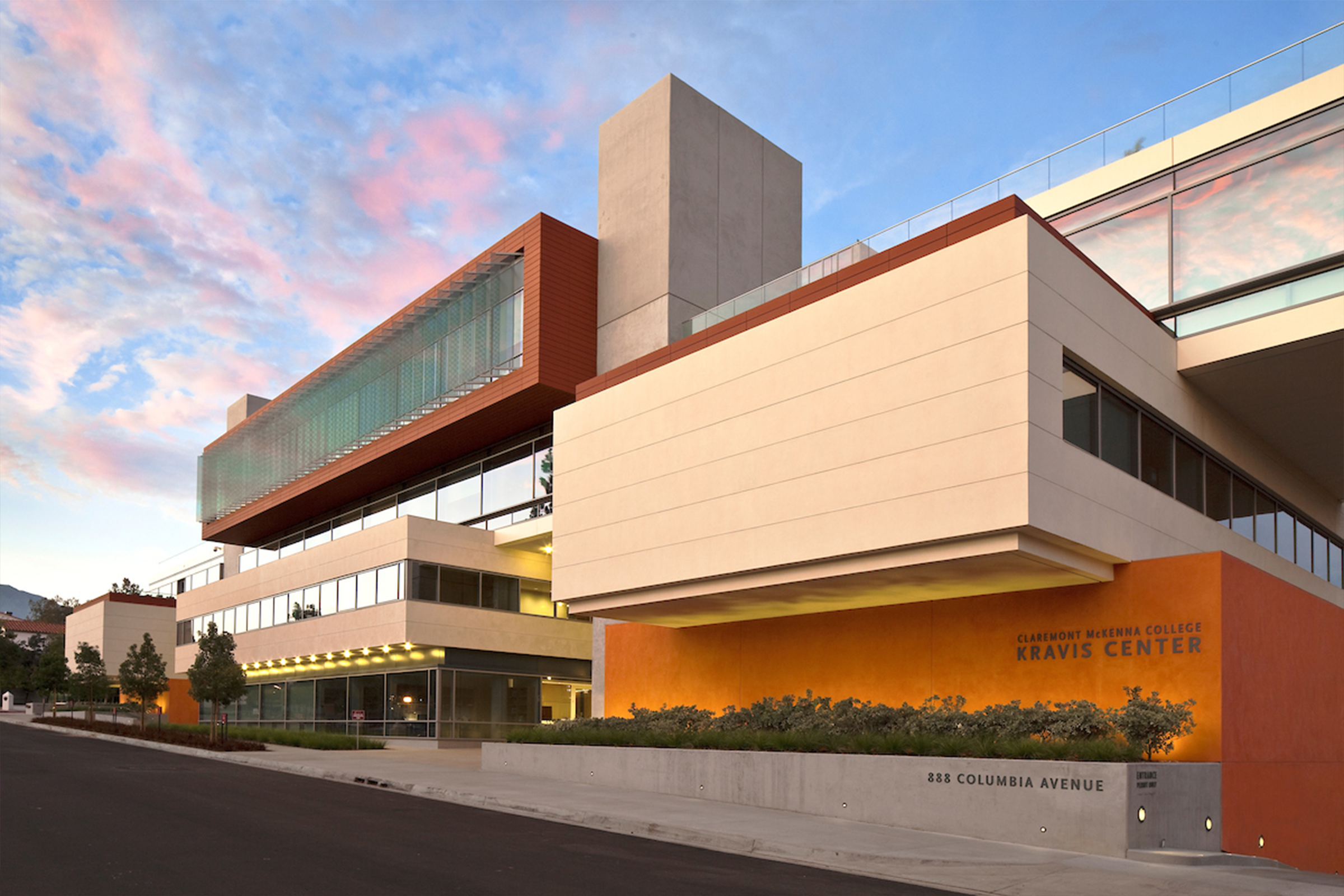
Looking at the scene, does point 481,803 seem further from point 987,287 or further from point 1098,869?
point 987,287

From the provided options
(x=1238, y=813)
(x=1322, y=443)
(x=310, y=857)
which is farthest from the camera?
(x=1322, y=443)

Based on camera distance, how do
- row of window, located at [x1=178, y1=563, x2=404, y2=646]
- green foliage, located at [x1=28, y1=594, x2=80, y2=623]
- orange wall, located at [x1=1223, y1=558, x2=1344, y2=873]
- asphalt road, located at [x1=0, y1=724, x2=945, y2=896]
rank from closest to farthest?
asphalt road, located at [x1=0, y1=724, x2=945, y2=896]
orange wall, located at [x1=1223, y1=558, x2=1344, y2=873]
row of window, located at [x1=178, y1=563, x2=404, y2=646]
green foliage, located at [x1=28, y1=594, x2=80, y2=623]

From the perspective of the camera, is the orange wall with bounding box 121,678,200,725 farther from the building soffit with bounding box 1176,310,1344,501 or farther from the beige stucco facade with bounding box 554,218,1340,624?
the building soffit with bounding box 1176,310,1344,501

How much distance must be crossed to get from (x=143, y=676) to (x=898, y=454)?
127 feet

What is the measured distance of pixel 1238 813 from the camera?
1730 cm

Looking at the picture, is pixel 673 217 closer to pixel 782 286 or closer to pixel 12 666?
pixel 782 286

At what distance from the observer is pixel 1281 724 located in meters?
19.3

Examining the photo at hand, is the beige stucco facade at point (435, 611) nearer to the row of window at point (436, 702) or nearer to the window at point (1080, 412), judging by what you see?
the row of window at point (436, 702)

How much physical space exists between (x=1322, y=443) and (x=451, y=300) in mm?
28236

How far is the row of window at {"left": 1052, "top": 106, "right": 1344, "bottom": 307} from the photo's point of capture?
2180cm

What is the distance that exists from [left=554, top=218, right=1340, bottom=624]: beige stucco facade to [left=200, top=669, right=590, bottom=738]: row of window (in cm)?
1268

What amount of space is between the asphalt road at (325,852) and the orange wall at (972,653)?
29.0 ft

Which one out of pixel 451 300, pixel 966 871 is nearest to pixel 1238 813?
pixel 966 871

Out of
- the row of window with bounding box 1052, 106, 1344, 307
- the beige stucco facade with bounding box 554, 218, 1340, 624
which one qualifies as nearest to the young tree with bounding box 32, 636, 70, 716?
the beige stucco facade with bounding box 554, 218, 1340, 624
